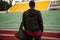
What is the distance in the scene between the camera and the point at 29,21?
216 inches

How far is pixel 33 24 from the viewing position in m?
5.47

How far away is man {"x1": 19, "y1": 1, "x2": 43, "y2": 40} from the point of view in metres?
5.43

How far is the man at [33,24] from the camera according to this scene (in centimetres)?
543

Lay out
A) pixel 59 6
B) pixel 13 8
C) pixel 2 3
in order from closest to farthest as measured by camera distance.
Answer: pixel 59 6 < pixel 2 3 < pixel 13 8

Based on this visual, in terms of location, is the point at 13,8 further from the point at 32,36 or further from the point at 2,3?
the point at 32,36

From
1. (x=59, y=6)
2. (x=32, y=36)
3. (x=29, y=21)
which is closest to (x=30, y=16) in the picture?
(x=29, y=21)

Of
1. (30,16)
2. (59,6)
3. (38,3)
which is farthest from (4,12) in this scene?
(30,16)

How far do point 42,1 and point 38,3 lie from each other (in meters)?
1.14

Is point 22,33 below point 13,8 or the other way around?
the other way around

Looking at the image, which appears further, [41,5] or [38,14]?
[41,5]

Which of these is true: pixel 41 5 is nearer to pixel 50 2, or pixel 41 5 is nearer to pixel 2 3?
pixel 50 2

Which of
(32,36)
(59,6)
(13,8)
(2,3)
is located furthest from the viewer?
(13,8)

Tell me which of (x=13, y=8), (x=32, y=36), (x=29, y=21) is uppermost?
(x=29, y=21)

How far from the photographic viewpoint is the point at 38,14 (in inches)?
216
